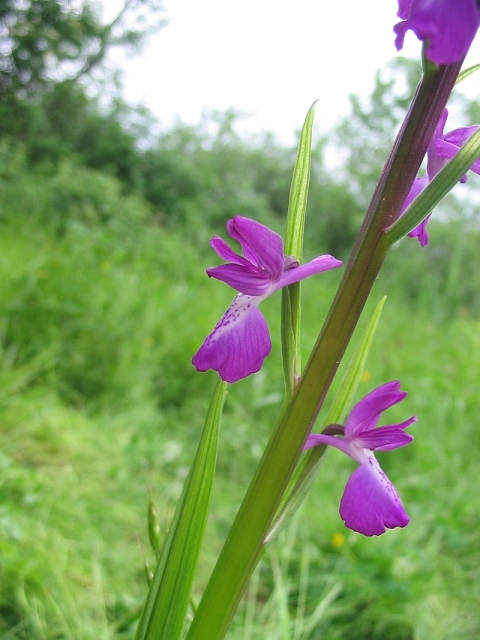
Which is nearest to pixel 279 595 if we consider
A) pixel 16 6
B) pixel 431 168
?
pixel 431 168

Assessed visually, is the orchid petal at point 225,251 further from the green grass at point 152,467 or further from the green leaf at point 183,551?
the green grass at point 152,467

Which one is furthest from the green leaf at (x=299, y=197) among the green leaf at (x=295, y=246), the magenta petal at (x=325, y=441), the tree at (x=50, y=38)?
the tree at (x=50, y=38)

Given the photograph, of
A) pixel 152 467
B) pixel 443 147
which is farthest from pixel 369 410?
pixel 152 467

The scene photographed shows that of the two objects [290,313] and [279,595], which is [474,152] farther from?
[279,595]

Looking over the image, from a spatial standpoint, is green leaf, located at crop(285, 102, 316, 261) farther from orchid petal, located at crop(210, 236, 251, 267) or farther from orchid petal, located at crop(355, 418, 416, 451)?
orchid petal, located at crop(355, 418, 416, 451)

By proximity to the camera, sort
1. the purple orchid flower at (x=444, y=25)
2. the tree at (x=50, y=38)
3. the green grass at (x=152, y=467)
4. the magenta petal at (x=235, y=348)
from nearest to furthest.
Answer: the purple orchid flower at (x=444, y=25)
the magenta petal at (x=235, y=348)
the green grass at (x=152, y=467)
the tree at (x=50, y=38)

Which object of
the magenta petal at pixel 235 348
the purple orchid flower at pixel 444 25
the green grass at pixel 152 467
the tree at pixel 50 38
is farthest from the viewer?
the tree at pixel 50 38

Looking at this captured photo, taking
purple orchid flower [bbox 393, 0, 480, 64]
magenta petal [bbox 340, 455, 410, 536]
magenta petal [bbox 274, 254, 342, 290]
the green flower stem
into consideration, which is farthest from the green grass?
purple orchid flower [bbox 393, 0, 480, 64]
